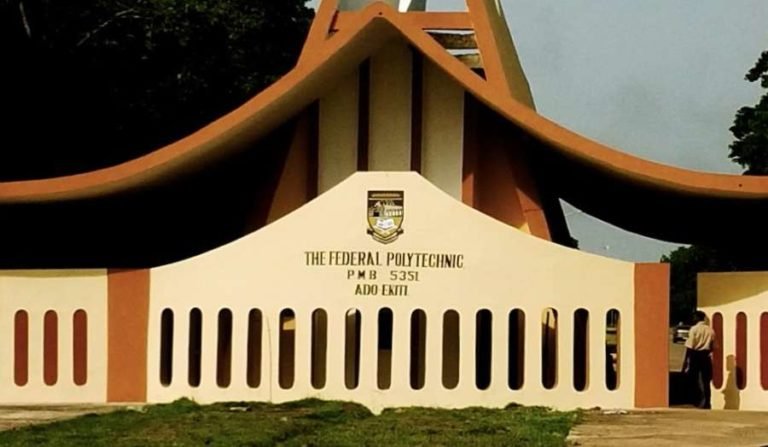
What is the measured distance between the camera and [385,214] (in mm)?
16672

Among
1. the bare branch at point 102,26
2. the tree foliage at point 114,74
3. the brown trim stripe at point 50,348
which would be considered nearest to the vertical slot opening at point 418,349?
the brown trim stripe at point 50,348

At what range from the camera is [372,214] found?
54.7ft

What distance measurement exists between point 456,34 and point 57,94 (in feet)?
38.6

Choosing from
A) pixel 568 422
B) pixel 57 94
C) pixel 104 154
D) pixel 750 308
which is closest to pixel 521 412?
pixel 568 422

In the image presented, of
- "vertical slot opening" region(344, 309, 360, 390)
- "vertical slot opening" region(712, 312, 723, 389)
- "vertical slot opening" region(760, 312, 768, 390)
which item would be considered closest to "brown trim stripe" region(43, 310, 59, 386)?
"vertical slot opening" region(344, 309, 360, 390)

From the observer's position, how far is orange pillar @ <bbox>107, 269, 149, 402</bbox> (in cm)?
1719

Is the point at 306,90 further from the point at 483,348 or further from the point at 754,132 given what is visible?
the point at 754,132

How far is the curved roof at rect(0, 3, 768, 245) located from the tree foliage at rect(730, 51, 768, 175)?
22.5 metres

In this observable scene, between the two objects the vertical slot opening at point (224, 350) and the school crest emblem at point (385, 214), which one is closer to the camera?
the school crest emblem at point (385, 214)

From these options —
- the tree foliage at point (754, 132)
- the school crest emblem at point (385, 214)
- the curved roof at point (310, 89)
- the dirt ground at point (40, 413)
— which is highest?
the tree foliage at point (754, 132)

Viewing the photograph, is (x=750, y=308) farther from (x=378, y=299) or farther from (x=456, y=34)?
(x=456, y=34)

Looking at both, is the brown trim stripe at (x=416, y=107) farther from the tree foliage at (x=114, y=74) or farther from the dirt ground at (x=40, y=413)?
the tree foliage at (x=114, y=74)

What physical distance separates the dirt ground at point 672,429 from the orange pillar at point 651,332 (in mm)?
346

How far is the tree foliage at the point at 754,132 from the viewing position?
40.1m
